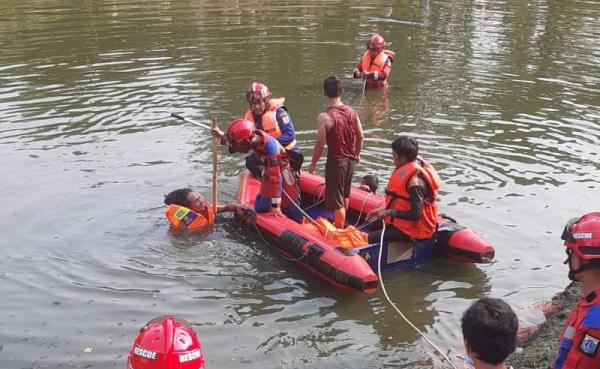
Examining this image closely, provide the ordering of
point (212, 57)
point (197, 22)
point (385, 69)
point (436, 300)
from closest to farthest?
point (436, 300) < point (385, 69) < point (212, 57) < point (197, 22)

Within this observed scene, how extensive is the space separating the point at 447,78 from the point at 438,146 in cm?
440

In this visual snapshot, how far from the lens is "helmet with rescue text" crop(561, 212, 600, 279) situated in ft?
11.1

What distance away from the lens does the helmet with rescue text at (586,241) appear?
3.38m

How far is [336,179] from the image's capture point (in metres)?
7.64

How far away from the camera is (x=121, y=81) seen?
14586 mm

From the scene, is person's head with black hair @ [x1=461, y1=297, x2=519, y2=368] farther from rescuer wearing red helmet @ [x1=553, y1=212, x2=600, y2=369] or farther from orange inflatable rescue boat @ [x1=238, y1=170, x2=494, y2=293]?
orange inflatable rescue boat @ [x1=238, y1=170, x2=494, y2=293]

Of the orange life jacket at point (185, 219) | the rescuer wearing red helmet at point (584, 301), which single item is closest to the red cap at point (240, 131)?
the orange life jacket at point (185, 219)

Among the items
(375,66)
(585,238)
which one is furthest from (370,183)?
(375,66)

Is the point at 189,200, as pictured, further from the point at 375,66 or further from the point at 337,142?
the point at 375,66

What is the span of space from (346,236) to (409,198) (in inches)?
32.4

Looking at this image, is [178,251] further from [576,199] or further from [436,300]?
[576,199]

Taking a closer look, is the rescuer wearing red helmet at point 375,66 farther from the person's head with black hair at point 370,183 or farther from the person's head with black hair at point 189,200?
the person's head with black hair at point 189,200

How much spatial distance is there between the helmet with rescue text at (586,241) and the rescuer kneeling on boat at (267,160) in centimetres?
434

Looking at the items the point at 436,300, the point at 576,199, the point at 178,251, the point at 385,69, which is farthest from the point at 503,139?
the point at 178,251
